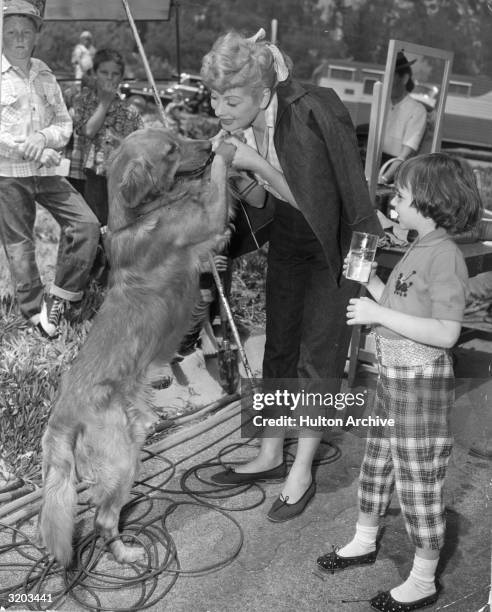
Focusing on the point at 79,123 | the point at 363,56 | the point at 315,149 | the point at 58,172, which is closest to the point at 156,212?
the point at 315,149

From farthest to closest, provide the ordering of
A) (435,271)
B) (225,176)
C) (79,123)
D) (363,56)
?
1. (363,56)
2. (79,123)
3. (225,176)
4. (435,271)

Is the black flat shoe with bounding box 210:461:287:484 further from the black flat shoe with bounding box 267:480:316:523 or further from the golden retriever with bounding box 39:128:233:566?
the golden retriever with bounding box 39:128:233:566

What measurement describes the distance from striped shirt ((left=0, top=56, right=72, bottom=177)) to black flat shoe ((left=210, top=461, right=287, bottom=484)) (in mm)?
2164

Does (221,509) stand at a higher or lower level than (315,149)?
lower

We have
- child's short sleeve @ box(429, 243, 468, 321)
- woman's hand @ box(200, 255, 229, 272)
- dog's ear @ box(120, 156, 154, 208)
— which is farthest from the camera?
woman's hand @ box(200, 255, 229, 272)

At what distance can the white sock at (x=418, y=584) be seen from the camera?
101 inches

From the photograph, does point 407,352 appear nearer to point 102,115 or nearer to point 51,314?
point 51,314

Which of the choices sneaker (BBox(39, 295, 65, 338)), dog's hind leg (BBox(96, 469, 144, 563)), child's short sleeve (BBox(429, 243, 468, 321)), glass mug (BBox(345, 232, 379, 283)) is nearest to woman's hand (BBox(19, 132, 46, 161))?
sneaker (BBox(39, 295, 65, 338))

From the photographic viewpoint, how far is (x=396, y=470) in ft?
8.30

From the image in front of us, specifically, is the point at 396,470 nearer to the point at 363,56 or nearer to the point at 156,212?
the point at 156,212

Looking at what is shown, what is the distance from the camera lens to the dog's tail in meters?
2.58

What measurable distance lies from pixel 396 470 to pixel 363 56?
9019 mm

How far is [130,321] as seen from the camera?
290 centimetres

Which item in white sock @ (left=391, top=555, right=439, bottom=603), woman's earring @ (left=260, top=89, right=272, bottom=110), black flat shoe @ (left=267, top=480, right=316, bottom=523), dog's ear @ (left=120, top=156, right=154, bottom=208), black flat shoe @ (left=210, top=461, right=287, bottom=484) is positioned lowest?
black flat shoe @ (left=210, top=461, right=287, bottom=484)
